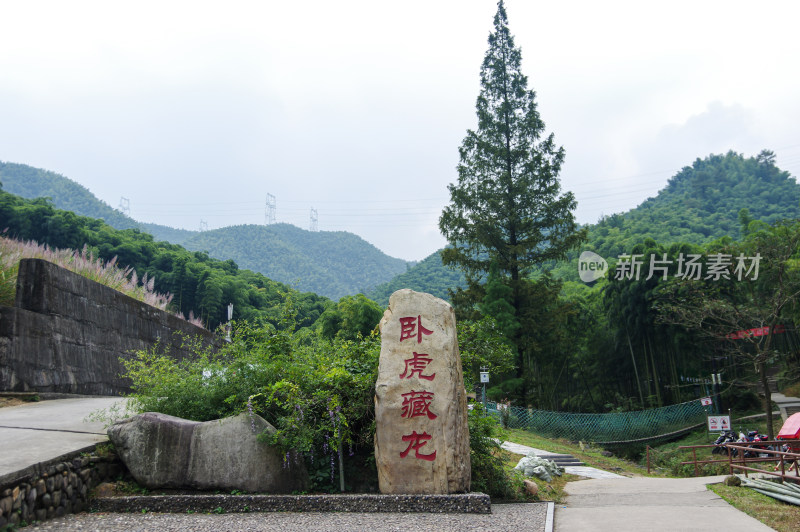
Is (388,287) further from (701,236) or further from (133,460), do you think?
(133,460)

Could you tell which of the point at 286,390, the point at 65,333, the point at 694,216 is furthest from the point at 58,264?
the point at 694,216

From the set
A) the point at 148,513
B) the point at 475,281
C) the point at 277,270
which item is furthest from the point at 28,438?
the point at 277,270

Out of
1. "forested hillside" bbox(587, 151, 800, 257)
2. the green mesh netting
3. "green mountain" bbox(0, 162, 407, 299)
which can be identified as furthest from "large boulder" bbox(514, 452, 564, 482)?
"green mountain" bbox(0, 162, 407, 299)

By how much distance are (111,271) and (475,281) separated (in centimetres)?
1194

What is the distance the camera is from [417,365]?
5305 millimetres

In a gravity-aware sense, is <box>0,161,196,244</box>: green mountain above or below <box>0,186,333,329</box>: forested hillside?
above

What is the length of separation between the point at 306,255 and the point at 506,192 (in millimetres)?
61253

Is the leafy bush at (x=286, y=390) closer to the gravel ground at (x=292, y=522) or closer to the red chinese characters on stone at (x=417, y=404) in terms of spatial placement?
the red chinese characters on stone at (x=417, y=404)

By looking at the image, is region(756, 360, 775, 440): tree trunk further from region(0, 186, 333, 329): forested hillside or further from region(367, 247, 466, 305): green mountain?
→ region(367, 247, 466, 305): green mountain

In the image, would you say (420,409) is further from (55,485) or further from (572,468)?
(572,468)

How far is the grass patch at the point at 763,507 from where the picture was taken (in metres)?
4.67

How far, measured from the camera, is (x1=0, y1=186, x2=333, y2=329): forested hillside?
2239 cm

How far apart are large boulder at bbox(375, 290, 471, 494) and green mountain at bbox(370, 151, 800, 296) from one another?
20484 mm

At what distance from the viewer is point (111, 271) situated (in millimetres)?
10102
